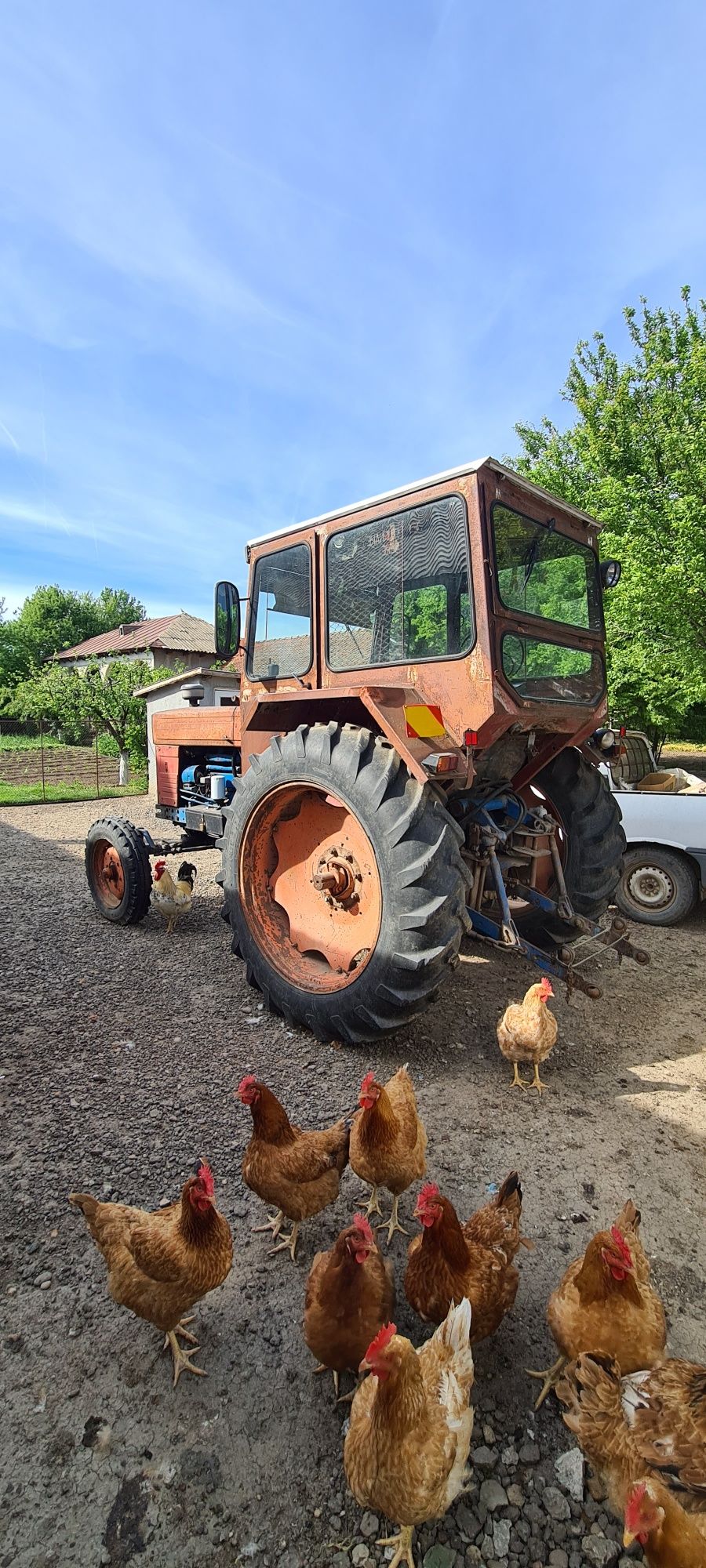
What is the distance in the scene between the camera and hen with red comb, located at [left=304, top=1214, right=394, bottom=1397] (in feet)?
5.43

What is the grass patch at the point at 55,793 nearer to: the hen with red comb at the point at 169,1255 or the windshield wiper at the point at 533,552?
the windshield wiper at the point at 533,552

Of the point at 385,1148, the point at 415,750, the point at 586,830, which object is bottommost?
the point at 385,1148

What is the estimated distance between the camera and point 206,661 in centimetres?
2642

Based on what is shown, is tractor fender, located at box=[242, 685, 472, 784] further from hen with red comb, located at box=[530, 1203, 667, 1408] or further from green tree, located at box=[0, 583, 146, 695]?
green tree, located at box=[0, 583, 146, 695]

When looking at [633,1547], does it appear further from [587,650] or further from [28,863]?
[28,863]

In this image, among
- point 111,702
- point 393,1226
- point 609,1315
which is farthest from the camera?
point 111,702

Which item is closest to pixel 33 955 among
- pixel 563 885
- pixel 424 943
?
pixel 424 943

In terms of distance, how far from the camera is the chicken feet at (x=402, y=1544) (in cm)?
133

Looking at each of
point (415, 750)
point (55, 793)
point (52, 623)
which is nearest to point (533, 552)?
point (415, 750)

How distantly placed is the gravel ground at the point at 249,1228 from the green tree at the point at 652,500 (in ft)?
22.0

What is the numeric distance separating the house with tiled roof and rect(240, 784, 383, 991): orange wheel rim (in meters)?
17.5

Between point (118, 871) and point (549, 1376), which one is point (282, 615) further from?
point (549, 1376)

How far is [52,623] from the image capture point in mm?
44812

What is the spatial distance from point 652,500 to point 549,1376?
11.6 metres
